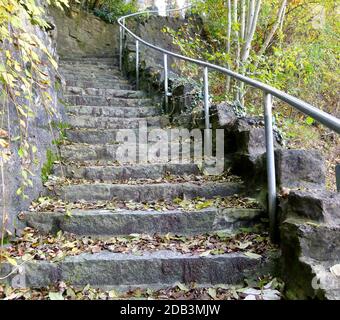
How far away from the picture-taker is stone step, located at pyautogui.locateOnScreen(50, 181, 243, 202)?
3.00 metres

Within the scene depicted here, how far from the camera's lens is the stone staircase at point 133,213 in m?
2.17

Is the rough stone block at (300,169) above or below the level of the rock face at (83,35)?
below

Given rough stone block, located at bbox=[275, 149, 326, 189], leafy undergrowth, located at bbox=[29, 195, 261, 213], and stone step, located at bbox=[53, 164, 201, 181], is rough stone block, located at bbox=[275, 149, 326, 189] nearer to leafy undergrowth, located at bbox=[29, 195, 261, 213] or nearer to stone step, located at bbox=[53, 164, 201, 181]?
leafy undergrowth, located at bbox=[29, 195, 261, 213]

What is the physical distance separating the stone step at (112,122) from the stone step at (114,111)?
0.19 meters

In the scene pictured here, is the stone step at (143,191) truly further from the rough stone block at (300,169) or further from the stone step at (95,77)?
the stone step at (95,77)

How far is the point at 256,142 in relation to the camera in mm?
3129

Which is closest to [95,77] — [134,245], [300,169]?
[134,245]

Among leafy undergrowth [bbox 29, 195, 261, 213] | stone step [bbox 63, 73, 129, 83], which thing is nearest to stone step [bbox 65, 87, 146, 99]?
stone step [bbox 63, 73, 129, 83]

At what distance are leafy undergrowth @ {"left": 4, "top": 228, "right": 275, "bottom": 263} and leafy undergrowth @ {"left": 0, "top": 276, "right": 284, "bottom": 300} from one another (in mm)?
177

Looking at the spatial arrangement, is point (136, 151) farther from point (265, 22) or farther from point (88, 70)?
point (265, 22)

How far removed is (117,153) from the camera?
3.73m

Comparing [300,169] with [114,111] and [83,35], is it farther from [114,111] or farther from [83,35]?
[83,35]

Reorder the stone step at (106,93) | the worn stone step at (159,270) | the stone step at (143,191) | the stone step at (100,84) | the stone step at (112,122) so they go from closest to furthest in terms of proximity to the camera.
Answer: the worn stone step at (159,270) < the stone step at (143,191) < the stone step at (112,122) < the stone step at (106,93) < the stone step at (100,84)

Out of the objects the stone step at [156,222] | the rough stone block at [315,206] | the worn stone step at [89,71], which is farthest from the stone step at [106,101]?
the rough stone block at [315,206]
